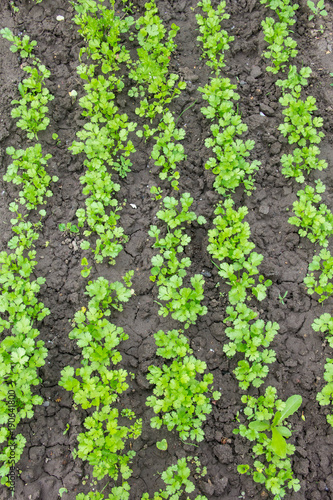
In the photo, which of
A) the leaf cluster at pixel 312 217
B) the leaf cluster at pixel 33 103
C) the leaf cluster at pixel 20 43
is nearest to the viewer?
the leaf cluster at pixel 312 217

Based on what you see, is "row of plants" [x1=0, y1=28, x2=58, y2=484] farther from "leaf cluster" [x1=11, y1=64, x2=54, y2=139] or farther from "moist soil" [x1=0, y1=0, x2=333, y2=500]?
"moist soil" [x1=0, y1=0, x2=333, y2=500]

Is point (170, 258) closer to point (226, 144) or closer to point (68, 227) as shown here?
point (68, 227)

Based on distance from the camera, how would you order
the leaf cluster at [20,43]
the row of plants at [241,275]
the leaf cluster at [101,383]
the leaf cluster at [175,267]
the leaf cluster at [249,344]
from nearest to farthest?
the leaf cluster at [101,383] → the row of plants at [241,275] → the leaf cluster at [249,344] → the leaf cluster at [175,267] → the leaf cluster at [20,43]

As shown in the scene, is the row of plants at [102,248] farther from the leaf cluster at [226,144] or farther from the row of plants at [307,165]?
the row of plants at [307,165]

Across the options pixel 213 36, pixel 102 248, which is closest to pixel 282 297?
pixel 102 248

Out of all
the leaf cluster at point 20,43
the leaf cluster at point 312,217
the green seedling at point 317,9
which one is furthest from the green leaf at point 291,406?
the leaf cluster at point 20,43

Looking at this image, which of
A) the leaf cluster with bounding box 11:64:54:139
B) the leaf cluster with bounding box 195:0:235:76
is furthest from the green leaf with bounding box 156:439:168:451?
the leaf cluster with bounding box 195:0:235:76

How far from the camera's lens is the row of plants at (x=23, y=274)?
3.18 m

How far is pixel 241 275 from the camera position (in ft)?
12.4

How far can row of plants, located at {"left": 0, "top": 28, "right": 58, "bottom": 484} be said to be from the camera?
318 centimetres

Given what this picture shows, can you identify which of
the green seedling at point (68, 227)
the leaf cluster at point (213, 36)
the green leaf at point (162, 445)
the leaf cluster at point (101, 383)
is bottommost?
the green leaf at point (162, 445)

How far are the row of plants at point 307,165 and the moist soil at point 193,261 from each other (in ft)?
0.37

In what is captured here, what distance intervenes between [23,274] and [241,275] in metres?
1.88

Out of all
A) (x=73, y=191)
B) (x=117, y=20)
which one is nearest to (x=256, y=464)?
(x=73, y=191)
